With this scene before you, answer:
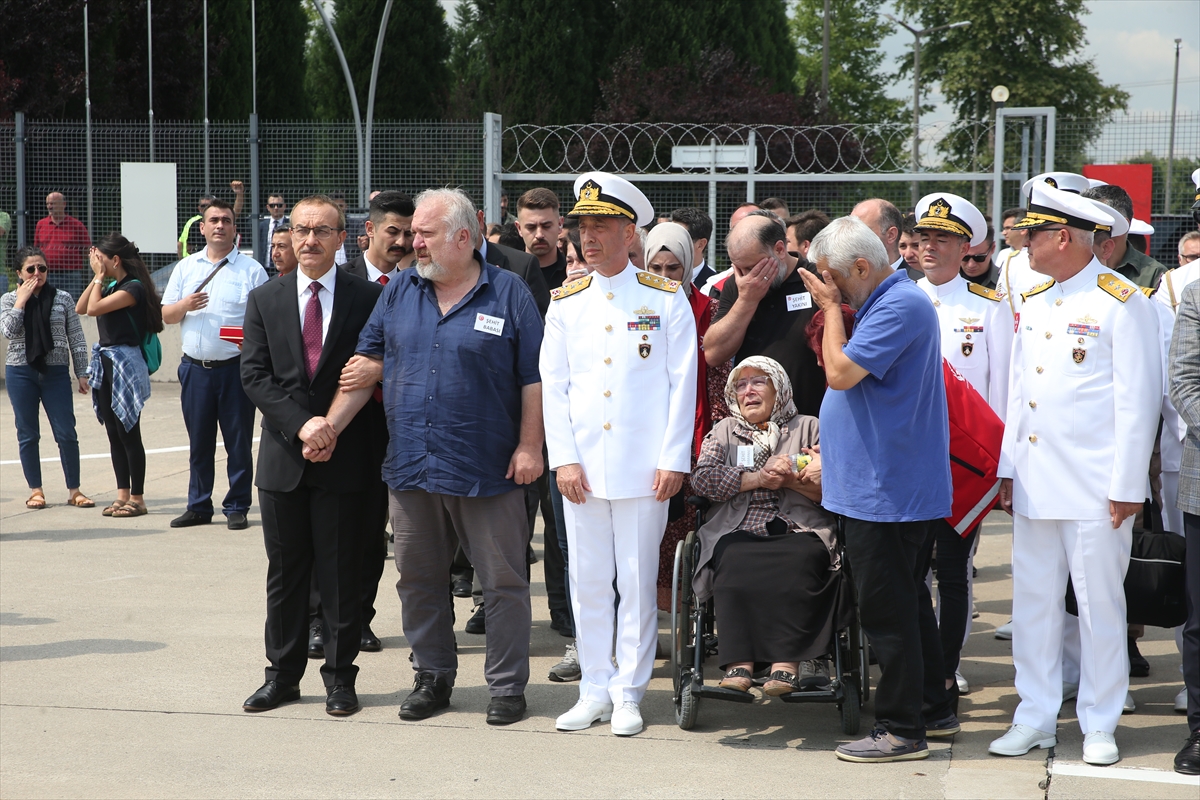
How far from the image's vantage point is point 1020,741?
4.57 metres

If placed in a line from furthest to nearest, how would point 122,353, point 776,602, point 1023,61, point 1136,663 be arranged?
point 1023,61
point 122,353
point 1136,663
point 776,602

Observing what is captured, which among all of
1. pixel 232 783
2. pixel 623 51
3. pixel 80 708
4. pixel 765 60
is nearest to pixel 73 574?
pixel 80 708

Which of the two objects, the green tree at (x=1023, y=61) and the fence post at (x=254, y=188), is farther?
the green tree at (x=1023, y=61)

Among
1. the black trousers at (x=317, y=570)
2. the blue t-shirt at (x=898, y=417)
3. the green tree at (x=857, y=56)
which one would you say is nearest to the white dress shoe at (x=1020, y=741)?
the blue t-shirt at (x=898, y=417)

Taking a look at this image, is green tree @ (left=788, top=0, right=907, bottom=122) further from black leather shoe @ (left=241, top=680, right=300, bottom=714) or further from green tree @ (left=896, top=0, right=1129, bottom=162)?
black leather shoe @ (left=241, top=680, right=300, bottom=714)

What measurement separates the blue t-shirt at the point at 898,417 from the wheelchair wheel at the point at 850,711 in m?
0.70

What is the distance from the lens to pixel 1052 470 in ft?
14.9

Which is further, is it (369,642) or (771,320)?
(369,642)

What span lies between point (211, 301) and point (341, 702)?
14.1ft

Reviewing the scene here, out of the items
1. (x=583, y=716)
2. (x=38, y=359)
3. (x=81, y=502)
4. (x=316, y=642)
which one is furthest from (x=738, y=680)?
(x=38, y=359)

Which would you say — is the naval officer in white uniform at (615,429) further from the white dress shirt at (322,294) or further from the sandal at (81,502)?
the sandal at (81,502)

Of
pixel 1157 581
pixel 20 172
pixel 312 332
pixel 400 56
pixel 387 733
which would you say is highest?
pixel 400 56

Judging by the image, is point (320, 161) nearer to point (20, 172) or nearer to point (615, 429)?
point (20, 172)

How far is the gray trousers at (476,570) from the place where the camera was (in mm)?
4977
